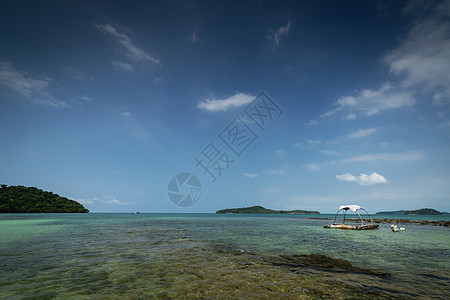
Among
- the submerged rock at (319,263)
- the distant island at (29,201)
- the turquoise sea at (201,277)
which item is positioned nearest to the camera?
the turquoise sea at (201,277)

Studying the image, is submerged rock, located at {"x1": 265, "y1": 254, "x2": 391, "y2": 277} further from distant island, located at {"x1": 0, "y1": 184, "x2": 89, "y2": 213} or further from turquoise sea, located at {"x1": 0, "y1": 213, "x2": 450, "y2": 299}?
distant island, located at {"x1": 0, "y1": 184, "x2": 89, "y2": 213}

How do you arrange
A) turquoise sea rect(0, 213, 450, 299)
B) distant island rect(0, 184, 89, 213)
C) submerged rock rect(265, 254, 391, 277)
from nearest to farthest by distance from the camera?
turquoise sea rect(0, 213, 450, 299)
submerged rock rect(265, 254, 391, 277)
distant island rect(0, 184, 89, 213)

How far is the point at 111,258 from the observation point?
12.4 meters

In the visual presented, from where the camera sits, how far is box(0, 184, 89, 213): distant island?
112162mm

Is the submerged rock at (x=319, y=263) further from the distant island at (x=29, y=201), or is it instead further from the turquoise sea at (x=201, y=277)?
the distant island at (x=29, y=201)

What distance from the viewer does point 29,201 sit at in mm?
122188

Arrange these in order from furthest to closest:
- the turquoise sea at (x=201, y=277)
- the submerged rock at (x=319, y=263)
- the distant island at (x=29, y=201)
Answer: the distant island at (x=29, y=201), the submerged rock at (x=319, y=263), the turquoise sea at (x=201, y=277)

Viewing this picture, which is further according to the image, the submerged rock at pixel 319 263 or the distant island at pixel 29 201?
the distant island at pixel 29 201

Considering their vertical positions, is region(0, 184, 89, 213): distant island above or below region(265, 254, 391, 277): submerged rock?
above

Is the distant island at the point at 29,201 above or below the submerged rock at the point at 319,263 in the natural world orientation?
above

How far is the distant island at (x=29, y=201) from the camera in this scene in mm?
112162

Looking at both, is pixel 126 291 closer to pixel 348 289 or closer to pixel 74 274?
pixel 74 274

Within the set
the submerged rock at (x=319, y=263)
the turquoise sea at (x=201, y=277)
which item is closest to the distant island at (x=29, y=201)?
the turquoise sea at (x=201, y=277)

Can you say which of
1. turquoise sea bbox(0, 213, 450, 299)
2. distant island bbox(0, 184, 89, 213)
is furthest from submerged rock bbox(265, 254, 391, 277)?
distant island bbox(0, 184, 89, 213)
